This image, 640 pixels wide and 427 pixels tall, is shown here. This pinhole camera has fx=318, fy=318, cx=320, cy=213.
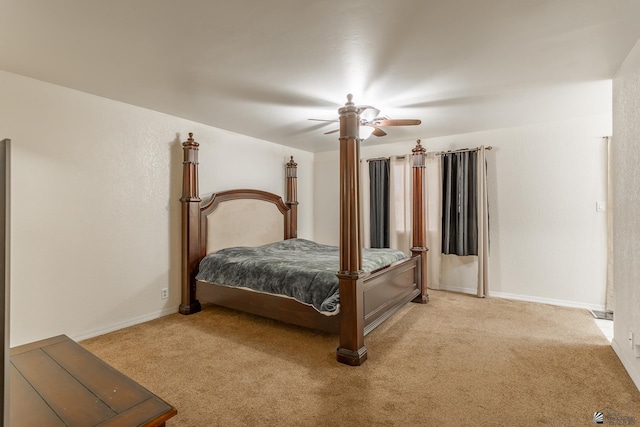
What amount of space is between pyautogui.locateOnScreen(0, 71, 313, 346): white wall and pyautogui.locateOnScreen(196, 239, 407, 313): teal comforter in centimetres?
63

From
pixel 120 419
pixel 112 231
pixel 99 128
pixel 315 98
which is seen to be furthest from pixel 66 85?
pixel 120 419

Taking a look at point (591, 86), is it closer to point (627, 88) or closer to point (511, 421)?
point (627, 88)

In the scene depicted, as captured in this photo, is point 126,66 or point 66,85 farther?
point 66,85

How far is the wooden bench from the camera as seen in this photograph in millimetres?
1119

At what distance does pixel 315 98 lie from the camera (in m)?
3.07

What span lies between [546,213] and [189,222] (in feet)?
14.5

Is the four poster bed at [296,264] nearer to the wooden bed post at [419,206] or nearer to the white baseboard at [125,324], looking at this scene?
the wooden bed post at [419,206]

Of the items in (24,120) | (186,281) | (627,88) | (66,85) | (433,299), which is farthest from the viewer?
(433,299)

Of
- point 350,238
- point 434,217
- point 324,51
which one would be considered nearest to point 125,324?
point 350,238

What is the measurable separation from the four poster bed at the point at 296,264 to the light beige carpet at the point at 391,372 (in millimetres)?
243

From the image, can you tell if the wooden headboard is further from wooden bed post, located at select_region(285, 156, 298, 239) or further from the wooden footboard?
the wooden footboard

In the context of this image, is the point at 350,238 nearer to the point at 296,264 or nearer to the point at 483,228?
the point at 296,264

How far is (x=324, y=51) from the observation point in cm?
221

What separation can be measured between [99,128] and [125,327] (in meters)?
2.01
